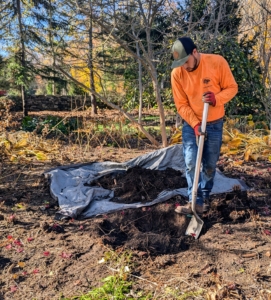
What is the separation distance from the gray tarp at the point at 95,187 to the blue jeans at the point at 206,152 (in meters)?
0.59

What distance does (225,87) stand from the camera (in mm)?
3164

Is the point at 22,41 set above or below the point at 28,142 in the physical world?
above

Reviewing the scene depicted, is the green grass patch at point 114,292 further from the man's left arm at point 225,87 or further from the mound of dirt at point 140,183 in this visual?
the man's left arm at point 225,87

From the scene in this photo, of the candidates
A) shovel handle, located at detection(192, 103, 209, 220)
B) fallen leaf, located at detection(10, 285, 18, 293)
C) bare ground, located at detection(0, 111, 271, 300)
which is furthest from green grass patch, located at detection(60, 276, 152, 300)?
shovel handle, located at detection(192, 103, 209, 220)

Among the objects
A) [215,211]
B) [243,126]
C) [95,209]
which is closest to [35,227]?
[95,209]

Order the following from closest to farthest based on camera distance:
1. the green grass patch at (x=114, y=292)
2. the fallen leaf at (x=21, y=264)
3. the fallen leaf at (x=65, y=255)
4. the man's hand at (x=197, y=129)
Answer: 1. the green grass patch at (x=114, y=292)
2. the fallen leaf at (x=21, y=264)
3. the fallen leaf at (x=65, y=255)
4. the man's hand at (x=197, y=129)

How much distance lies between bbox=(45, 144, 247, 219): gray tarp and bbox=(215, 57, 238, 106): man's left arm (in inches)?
53.4

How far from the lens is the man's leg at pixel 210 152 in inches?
129

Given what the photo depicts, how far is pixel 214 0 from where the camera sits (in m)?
7.48

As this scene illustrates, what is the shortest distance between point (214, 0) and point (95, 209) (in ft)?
18.5

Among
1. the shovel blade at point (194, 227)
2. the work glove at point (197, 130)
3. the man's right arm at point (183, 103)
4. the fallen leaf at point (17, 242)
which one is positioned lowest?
the fallen leaf at point (17, 242)

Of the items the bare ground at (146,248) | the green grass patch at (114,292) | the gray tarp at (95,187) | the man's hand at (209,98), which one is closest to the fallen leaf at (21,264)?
the bare ground at (146,248)

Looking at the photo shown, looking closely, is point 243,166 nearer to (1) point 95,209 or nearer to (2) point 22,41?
(1) point 95,209

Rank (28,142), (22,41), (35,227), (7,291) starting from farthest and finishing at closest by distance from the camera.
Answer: (22,41), (28,142), (35,227), (7,291)
